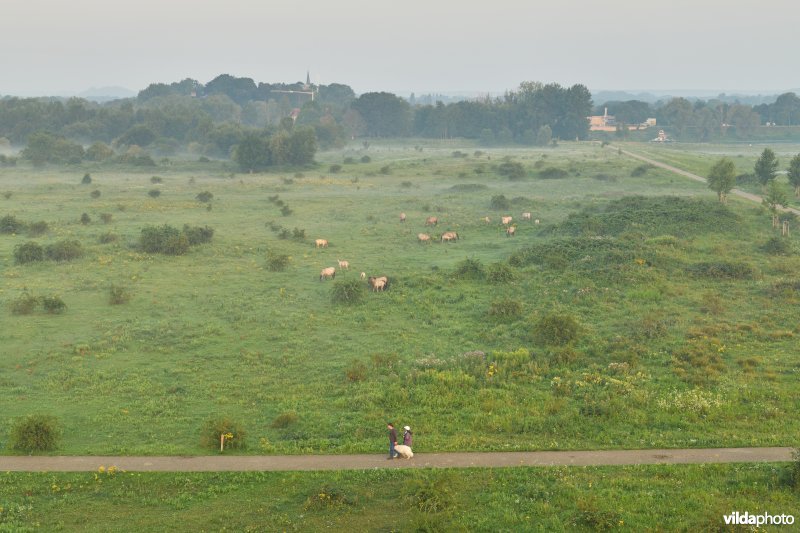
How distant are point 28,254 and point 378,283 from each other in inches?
990

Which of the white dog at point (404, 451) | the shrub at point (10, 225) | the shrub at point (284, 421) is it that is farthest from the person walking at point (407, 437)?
the shrub at point (10, 225)

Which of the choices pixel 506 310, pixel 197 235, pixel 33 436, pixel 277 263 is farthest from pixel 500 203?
pixel 33 436

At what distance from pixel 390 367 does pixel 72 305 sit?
20.3 m

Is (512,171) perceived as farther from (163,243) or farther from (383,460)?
(383,460)

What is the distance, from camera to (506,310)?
35094mm

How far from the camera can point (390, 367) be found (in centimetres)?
2848

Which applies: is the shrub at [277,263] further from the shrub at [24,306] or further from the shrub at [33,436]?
the shrub at [33,436]

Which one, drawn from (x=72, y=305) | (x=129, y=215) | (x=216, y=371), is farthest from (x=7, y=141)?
(x=216, y=371)

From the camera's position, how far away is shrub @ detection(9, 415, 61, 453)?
68.5 feet

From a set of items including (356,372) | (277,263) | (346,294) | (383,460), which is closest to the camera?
(383,460)

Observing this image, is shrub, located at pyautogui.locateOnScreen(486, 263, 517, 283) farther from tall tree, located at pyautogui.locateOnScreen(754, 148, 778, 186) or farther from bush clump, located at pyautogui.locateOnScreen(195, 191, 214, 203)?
tall tree, located at pyautogui.locateOnScreen(754, 148, 778, 186)

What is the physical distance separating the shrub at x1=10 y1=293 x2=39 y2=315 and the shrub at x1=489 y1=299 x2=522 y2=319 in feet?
81.0

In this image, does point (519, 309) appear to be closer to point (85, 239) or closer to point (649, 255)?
point (649, 255)

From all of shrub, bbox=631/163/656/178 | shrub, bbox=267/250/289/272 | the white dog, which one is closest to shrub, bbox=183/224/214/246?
shrub, bbox=267/250/289/272
